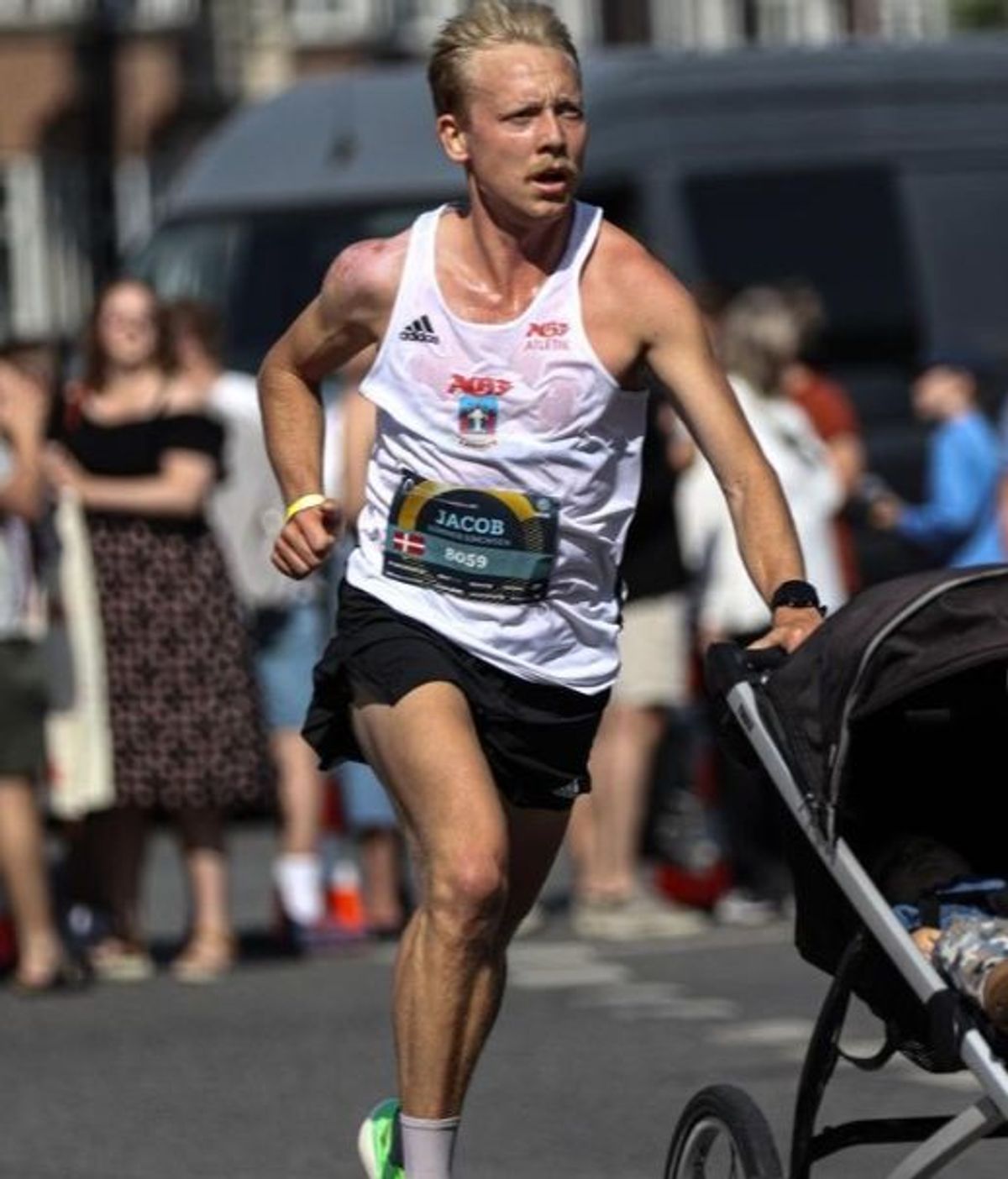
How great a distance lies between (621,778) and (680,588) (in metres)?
0.60

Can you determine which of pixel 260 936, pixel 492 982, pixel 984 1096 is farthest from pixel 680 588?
pixel 984 1096

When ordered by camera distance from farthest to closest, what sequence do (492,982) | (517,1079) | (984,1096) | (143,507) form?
(143,507)
(517,1079)
(492,982)
(984,1096)

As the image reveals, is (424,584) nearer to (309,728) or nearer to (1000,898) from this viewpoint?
(309,728)

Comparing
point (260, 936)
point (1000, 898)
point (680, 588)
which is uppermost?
point (1000, 898)

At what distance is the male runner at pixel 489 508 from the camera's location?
7.35 metres

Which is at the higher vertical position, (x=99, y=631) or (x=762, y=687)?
(x=762, y=687)

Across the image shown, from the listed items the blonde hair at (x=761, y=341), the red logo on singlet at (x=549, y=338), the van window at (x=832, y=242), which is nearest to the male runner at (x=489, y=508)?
the red logo on singlet at (x=549, y=338)

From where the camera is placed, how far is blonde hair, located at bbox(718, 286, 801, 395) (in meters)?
14.1

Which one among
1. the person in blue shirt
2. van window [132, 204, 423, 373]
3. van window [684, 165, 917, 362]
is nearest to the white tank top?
the person in blue shirt

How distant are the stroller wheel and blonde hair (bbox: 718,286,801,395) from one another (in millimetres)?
7026

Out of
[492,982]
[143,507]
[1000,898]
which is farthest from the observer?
[143,507]

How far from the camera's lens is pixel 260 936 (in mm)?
14086

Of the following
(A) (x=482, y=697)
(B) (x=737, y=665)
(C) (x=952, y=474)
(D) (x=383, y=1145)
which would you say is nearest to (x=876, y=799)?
(B) (x=737, y=665)

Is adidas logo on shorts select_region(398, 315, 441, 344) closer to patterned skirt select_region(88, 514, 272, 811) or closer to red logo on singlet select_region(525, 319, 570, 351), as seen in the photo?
red logo on singlet select_region(525, 319, 570, 351)
